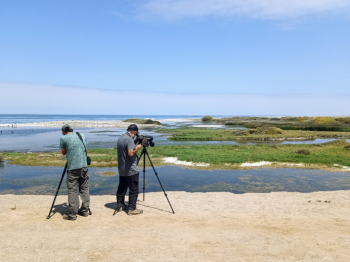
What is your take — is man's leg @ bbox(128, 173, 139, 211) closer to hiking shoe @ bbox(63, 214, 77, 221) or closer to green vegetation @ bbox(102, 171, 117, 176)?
hiking shoe @ bbox(63, 214, 77, 221)

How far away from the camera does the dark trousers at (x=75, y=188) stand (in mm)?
7422

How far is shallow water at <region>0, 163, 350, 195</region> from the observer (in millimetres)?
12930

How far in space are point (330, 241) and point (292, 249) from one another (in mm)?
1199

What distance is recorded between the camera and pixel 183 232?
6582 millimetres

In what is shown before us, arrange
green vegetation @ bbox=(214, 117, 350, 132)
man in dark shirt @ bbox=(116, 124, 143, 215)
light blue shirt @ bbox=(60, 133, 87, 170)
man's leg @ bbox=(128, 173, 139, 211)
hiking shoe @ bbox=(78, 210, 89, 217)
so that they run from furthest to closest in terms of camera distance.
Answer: green vegetation @ bbox=(214, 117, 350, 132)
man's leg @ bbox=(128, 173, 139, 211)
hiking shoe @ bbox=(78, 210, 89, 217)
man in dark shirt @ bbox=(116, 124, 143, 215)
light blue shirt @ bbox=(60, 133, 87, 170)

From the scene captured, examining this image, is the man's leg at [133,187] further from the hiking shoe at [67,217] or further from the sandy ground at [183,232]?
the hiking shoe at [67,217]

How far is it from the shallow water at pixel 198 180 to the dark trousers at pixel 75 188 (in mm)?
4448

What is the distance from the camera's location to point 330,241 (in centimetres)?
611

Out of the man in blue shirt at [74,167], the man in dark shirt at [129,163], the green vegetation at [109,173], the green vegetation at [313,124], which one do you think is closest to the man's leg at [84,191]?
the man in blue shirt at [74,167]

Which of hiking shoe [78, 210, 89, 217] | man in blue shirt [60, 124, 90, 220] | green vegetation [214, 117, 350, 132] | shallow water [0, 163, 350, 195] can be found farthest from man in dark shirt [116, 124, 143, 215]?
green vegetation [214, 117, 350, 132]

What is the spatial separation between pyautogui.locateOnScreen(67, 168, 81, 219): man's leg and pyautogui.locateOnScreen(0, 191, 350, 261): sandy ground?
317 mm

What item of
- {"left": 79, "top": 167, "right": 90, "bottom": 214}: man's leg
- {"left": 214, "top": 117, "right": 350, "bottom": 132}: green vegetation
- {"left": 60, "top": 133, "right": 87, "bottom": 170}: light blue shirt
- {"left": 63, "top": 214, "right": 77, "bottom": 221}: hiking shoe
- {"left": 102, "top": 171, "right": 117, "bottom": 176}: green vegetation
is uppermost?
{"left": 214, "top": 117, "right": 350, "bottom": 132}: green vegetation

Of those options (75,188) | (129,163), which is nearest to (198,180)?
(129,163)

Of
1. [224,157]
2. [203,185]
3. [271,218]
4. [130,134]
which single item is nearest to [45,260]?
[130,134]
